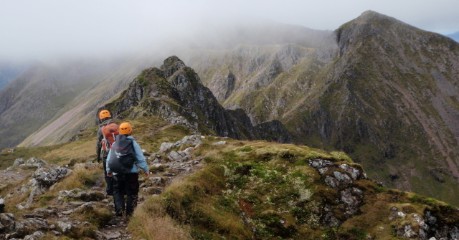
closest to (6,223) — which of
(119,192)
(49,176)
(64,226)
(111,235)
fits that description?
(64,226)

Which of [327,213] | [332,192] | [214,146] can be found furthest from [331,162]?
[214,146]

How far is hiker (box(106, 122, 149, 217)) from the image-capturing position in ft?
69.5

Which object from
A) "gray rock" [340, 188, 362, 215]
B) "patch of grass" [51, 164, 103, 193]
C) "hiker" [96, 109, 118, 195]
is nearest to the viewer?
"hiker" [96, 109, 118, 195]

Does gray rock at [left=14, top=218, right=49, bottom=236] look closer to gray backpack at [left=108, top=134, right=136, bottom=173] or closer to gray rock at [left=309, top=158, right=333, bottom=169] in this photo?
gray backpack at [left=108, top=134, right=136, bottom=173]

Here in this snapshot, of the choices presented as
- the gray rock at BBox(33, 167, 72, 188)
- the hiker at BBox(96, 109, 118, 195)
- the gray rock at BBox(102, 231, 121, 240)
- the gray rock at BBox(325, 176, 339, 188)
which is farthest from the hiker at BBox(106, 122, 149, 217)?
the gray rock at BBox(325, 176, 339, 188)

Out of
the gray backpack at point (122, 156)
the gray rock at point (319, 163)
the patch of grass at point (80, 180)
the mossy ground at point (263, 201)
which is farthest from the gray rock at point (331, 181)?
the gray backpack at point (122, 156)

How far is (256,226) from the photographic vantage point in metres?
28.0

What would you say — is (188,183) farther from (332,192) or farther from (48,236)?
(332,192)

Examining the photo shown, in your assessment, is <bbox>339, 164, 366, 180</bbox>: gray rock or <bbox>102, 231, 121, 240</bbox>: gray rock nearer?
<bbox>102, 231, 121, 240</bbox>: gray rock

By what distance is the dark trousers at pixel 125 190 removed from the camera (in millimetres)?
21500

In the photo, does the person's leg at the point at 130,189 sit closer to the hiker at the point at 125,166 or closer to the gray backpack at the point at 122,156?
the hiker at the point at 125,166

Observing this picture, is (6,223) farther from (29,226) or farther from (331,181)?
(331,181)

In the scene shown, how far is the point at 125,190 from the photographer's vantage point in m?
21.9

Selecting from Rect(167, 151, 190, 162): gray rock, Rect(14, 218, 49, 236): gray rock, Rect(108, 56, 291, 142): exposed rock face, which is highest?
Rect(14, 218, 49, 236): gray rock
